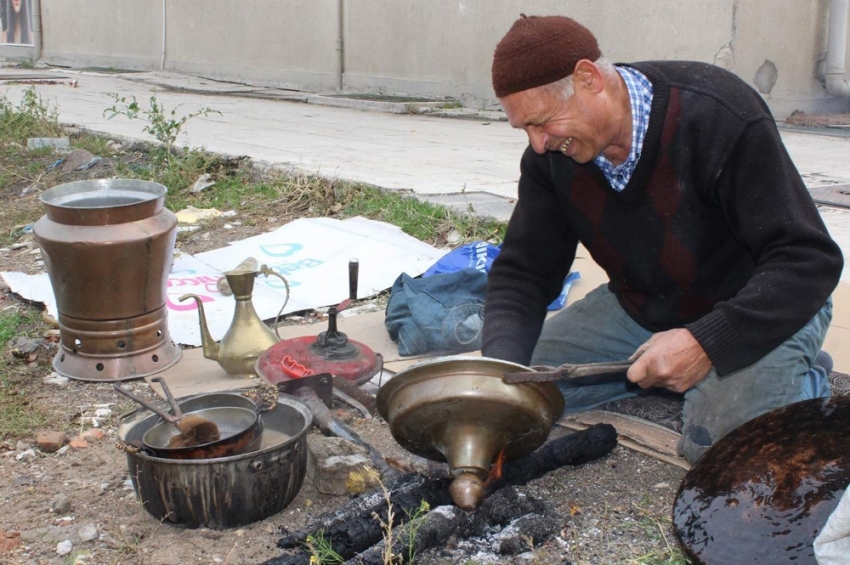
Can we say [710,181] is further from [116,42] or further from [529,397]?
[116,42]

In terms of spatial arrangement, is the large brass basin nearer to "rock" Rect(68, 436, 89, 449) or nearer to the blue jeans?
the blue jeans

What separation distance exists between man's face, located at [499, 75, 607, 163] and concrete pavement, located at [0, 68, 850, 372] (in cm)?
179

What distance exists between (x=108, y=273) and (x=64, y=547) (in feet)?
5.02

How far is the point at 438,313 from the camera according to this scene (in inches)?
170

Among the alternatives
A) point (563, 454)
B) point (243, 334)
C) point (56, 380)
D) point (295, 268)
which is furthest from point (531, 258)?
point (295, 268)

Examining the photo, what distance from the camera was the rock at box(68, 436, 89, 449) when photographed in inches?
135

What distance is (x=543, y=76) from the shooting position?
8.74ft

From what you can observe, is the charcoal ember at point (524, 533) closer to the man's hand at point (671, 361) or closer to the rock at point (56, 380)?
the man's hand at point (671, 361)

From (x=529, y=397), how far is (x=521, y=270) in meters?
0.89

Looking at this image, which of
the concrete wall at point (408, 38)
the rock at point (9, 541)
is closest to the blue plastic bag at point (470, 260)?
the rock at point (9, 541)

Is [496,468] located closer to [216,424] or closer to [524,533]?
[524,533]

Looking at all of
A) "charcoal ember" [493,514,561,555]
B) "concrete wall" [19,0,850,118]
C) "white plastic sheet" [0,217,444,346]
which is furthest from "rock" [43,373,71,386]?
"concrete wall" [19,0,850,118]

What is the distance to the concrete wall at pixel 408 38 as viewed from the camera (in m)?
9.56

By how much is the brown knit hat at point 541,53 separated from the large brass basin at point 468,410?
2.76 ft
